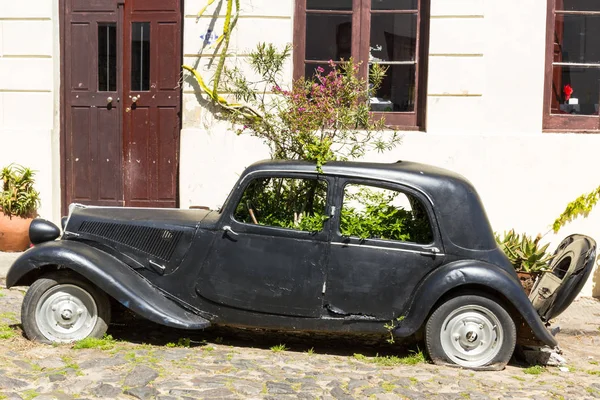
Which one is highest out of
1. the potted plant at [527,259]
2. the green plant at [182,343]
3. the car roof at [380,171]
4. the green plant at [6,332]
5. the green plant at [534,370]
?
the car roof at [380,171]

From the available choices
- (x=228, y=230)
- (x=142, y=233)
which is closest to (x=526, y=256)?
(x=228, y=230)

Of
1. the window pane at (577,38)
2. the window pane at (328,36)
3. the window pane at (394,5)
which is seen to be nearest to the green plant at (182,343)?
the window pane at (328,36)

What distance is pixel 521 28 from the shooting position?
9.35 m

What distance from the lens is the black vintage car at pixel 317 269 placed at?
20.1 ft

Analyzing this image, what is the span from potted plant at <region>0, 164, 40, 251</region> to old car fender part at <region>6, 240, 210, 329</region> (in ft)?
12.1

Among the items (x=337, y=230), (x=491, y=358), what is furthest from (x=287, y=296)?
(x=491, y=358)

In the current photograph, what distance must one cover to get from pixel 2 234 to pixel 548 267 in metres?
6.05

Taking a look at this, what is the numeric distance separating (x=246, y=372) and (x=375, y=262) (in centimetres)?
120

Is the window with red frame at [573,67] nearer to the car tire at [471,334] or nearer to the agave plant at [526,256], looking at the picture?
the agave plant at [526,256]

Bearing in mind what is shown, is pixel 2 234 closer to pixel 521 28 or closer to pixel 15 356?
pixel 15 356

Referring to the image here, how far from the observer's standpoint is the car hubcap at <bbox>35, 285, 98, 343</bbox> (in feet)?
20.7

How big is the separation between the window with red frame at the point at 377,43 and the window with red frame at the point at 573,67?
1.42 meters

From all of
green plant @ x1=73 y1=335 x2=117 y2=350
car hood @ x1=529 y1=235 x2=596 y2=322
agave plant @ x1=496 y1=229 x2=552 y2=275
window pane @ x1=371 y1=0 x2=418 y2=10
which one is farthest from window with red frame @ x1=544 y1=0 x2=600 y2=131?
green plant @ x1=73 y1=335 x2=117 y2=350

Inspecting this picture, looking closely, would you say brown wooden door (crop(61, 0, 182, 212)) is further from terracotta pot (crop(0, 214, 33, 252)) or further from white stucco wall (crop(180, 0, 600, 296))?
white stucco wall (crop(180, 0, 600, 296))
